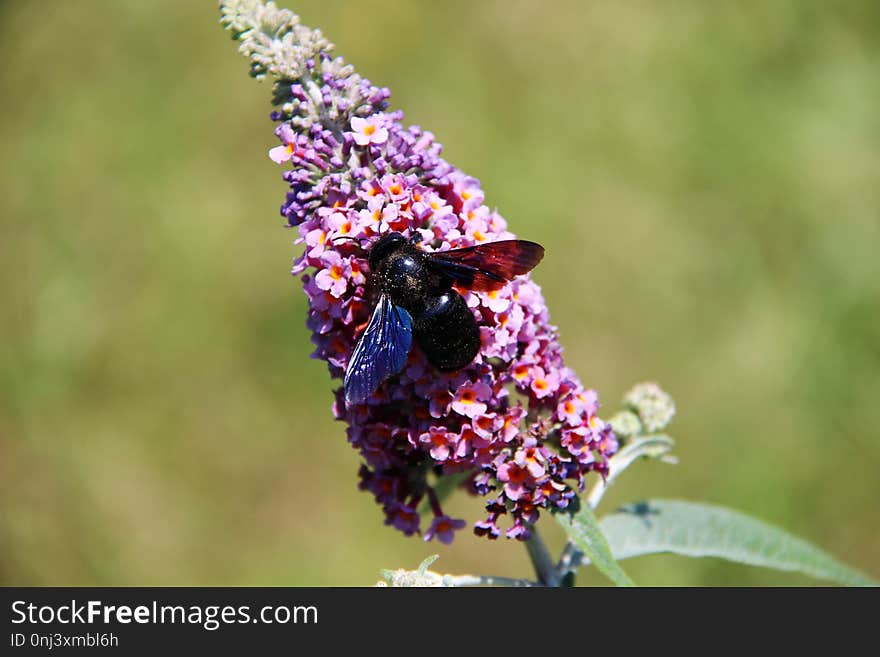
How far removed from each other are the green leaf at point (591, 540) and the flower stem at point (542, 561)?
0.43 feet

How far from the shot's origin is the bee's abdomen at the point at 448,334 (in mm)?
2469

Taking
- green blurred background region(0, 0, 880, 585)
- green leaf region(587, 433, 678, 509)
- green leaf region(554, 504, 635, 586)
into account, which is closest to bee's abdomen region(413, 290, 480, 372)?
green leaf region(554, 504, 635, 586)

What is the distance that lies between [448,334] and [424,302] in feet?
0.41

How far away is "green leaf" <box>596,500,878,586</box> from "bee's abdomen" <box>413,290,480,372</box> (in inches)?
38.7

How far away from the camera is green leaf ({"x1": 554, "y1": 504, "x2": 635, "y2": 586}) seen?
101 inches

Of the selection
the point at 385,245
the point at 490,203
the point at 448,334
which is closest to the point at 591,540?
the point at 448,334

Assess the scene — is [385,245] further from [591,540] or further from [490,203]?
[490,203]

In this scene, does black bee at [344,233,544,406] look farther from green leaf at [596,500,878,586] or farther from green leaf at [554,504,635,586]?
green leaf at [596,500,878,586]

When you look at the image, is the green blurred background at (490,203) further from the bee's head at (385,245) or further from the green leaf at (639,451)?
the bee's head at (385,245)

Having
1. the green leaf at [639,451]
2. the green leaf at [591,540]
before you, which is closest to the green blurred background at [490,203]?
the green leaf at [639,451]

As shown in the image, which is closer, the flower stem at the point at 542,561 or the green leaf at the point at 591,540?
the green leaf at the point at 591,540

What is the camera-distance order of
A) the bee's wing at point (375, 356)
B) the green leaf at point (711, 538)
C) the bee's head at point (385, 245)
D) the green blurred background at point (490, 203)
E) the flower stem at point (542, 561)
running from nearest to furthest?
the bee's wing at point (375, 356)
the bee's head at point (385, 245)
the flower stem at point (542, 561)
the green leaf at point (711, 538)
the green blurred background at point (490, 203)

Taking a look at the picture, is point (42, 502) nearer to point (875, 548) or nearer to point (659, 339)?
point (659, 339)

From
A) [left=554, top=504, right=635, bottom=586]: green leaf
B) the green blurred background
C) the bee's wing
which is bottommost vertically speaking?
[left=554, top=504, right=635, bottom=586]: green leaf
